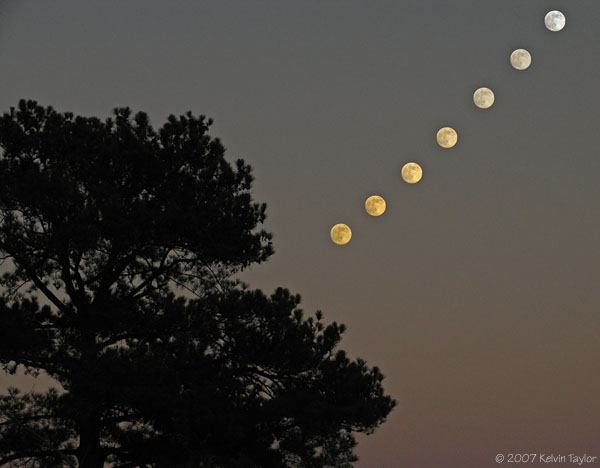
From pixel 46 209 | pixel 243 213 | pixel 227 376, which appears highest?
pixel 243 213

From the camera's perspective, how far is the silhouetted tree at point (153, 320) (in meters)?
16.3

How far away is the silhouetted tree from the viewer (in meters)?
16.3

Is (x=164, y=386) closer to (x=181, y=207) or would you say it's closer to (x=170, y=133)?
(x=181, y=207)

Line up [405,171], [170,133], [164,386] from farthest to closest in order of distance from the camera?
[405,171] → [170,133] → [164,386]

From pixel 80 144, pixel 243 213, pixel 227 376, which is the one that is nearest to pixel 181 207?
pixel 243 213

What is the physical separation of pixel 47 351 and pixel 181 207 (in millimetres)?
4403

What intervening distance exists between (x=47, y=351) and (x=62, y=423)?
1853 millimetres

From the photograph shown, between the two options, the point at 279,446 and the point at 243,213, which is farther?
the point at 243,213

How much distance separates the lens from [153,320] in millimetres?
17234

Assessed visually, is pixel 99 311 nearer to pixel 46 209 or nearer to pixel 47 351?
pixel 47 351

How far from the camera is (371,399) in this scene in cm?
1717

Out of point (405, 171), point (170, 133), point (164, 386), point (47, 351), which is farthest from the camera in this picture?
point (405, 171)

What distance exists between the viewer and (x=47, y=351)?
16.7 metres

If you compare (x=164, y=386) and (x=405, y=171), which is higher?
(x=405, y=171)
